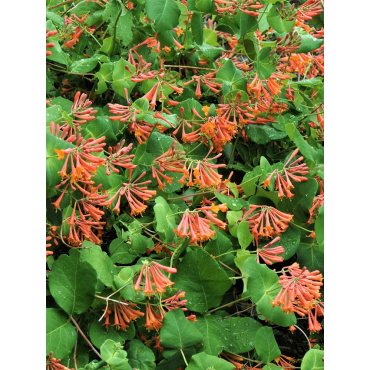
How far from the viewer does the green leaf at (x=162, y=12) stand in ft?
3.62

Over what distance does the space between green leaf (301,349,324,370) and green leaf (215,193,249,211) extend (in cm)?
41

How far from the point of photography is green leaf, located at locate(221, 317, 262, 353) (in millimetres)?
1092

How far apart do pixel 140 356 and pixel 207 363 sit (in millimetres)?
139

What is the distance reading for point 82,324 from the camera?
1.00 metres

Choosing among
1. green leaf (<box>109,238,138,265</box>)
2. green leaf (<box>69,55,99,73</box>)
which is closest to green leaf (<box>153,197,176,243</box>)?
green leaf (<box>109,238,138,265</box>)

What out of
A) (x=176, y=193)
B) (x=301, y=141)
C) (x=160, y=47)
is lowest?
(x=176, y=193)

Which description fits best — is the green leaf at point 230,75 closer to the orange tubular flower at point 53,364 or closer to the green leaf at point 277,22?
the green leaf at point 277,22

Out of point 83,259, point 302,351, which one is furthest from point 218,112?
point 302,351

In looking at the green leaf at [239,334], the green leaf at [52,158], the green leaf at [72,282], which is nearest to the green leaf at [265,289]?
the green leaf at [239,334]

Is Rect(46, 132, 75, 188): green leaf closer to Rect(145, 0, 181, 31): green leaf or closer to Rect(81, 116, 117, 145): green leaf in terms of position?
Rect(81, 116, 117, 145): green leaf

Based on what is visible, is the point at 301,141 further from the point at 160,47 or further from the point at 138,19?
the point at 138,19
